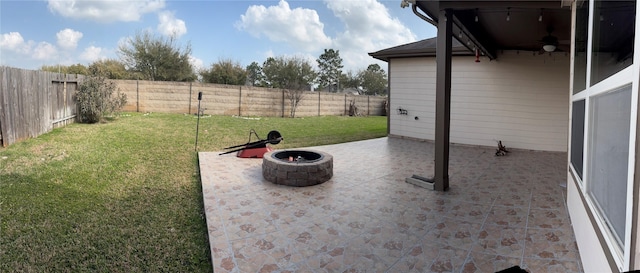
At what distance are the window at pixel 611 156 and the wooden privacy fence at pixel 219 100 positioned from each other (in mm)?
15278

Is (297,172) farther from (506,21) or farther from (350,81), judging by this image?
(350,81)

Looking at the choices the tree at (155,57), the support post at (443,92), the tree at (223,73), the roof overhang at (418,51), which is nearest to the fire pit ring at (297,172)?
the support post at (443,92)

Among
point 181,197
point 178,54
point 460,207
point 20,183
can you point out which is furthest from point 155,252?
point 178,54

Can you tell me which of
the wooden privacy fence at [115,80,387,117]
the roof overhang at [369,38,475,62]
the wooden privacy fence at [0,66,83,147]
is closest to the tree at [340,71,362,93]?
the wooden privacy fence at [115,80,387,117]

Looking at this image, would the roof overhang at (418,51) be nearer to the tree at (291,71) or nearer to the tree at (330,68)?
the tree at (291,71)

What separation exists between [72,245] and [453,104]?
8802mm

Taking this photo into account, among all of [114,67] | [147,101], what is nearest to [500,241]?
[147,101]

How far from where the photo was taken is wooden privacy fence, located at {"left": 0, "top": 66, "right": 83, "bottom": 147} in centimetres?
624

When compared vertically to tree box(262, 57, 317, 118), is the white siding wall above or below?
below

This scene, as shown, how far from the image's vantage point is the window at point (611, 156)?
1.50 m

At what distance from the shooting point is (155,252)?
2.81 metres

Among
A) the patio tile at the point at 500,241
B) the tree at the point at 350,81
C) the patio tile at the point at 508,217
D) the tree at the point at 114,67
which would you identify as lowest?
the patio tile at the point at 500,241

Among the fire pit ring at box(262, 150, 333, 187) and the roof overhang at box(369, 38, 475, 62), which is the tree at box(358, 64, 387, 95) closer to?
the roof overhang at box(369, 38, 475, 62)

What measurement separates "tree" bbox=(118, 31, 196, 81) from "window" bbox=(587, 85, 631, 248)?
21.9m
